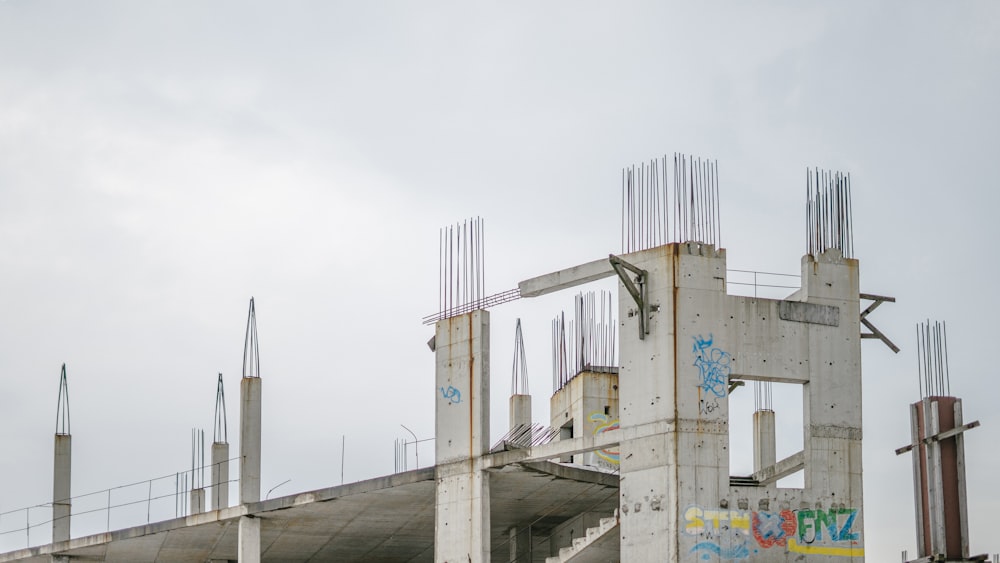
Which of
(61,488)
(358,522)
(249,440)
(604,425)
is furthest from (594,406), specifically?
(61,488)

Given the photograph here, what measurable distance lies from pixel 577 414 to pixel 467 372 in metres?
11.9

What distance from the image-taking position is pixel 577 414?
56906 mm

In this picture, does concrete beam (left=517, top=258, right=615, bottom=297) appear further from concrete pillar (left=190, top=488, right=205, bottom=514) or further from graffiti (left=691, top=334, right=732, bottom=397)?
concrete pillar (left=190, top=488, right=205, bottom=514)

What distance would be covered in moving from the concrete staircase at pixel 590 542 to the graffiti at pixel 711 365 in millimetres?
4167

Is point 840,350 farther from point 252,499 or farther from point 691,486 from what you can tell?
point 252,499

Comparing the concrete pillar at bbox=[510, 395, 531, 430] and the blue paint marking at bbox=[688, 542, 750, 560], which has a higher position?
the concrete pillar at bbox=[510, 395, 531, 430]

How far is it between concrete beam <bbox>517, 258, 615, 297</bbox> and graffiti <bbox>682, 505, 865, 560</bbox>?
6.72m

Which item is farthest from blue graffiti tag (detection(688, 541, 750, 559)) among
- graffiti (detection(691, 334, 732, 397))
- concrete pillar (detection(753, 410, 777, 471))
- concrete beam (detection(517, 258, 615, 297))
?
concrete pillar (detection(753, 410, 777, 471))

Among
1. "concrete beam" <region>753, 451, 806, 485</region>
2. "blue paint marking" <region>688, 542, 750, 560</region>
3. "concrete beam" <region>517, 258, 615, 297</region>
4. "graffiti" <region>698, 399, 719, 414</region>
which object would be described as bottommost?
"blue paint marking" <region>688, 542, 750, 560</region>

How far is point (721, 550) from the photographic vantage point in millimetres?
41062

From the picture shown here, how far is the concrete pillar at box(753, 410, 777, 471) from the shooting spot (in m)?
58.0

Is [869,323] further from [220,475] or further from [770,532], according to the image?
[220,475]

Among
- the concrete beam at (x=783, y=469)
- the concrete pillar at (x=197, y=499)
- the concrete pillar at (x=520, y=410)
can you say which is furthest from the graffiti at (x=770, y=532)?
the concrete pillar at (x=197, y=499)

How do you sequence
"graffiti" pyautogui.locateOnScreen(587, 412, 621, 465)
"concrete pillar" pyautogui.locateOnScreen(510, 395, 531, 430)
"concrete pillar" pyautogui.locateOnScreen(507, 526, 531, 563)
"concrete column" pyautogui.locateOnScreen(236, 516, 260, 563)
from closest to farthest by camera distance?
"concrete column" pyautogui.locateOnScreen(236, 516, 260, 563) < "concrete pillar" pyautogui.locateOnScreen(507, 526, 531, 563) < "graffiti" pyautogui.locateOnScreen(587, 412, 621, 465) < "concrete pillar" pyautogui.locateOnScreen(510, 395, 531, 430)
